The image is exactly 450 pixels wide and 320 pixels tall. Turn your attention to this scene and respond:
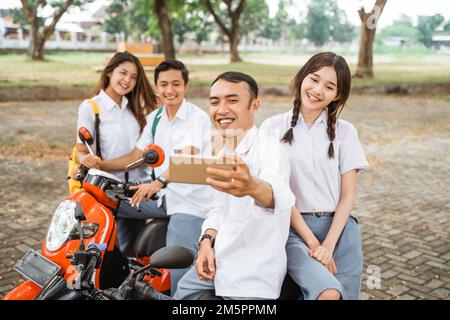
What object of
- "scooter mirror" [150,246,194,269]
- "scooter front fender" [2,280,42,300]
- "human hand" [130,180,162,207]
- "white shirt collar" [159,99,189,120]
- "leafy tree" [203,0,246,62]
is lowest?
"scooter front fender" [2,280,42,300]

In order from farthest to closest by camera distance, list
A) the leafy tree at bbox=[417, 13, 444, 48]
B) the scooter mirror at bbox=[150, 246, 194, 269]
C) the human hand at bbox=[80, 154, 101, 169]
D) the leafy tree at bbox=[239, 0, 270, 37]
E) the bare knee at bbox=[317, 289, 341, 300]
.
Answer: the leafy tree at bbox=[239, 0, 270, 37] → the leafy tree at bbox=[417, 13, 444, 48] → the human hand at bbox=[80, 154, 101, 169] → the bare knee at bbox=[317, 289, 341, 300] → the scooter mirror at bbox=[150, 246, 194, 269]

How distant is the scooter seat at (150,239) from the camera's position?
2.85 metres

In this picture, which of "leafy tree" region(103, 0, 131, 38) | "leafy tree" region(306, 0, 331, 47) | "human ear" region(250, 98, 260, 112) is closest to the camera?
"human ear" region(250, 98, 260, 112)

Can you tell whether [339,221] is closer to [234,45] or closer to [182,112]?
[182,112]

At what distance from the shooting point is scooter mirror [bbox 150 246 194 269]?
5.82ft

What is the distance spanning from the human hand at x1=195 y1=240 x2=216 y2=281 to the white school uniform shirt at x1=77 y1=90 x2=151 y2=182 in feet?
4.36

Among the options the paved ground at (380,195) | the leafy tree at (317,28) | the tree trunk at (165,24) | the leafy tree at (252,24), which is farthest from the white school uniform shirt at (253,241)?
the leafy tree at (317,28)

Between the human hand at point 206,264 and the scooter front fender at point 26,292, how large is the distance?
0.80 metres

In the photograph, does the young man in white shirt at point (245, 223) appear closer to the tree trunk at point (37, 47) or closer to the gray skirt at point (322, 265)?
the gray skirt at point (322, 265)

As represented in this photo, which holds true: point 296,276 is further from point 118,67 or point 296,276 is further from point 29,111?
point 29,111

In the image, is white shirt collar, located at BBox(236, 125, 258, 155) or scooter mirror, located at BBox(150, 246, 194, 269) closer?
scooter mirror, located at BBox(150, 246, 194, 269)

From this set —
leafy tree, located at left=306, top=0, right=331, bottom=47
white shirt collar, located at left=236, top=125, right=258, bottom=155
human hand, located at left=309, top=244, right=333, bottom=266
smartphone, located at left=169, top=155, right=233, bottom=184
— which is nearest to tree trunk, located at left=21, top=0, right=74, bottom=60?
white shirt collar, located at left=236, top=125, right=258, bottom=155

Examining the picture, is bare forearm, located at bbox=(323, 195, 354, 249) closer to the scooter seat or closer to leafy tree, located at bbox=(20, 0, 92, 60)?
the scooter seat

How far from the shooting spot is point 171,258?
178cm
